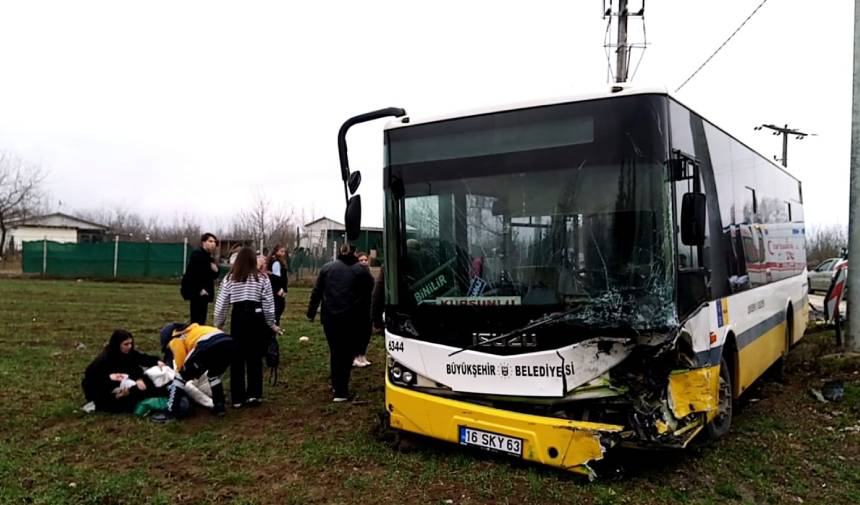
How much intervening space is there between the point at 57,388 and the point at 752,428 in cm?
778

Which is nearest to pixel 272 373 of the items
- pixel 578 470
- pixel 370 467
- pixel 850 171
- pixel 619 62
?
pixel 370 467

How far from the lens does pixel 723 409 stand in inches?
233

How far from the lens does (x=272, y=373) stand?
828 centimetres

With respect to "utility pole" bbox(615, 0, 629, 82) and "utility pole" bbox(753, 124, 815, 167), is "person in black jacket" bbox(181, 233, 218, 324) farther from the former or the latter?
"utility pole" bbox(753, 124, 815, 167)

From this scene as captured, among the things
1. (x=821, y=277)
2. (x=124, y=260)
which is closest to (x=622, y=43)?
(x=821, y=277)

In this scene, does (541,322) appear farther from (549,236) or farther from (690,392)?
(690,392)

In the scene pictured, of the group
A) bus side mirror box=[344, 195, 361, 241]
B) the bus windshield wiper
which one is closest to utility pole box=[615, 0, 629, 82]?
bus side mirror box=[344, 195, 361, 241]

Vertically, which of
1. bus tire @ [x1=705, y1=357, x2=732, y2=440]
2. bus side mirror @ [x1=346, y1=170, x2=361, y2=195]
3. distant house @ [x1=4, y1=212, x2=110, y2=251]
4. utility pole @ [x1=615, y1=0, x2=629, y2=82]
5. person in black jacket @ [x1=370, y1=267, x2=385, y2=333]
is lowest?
bus tire @ [x1=705, y1=357, x2=732, y2=440]

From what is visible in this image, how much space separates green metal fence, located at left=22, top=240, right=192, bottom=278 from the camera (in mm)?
31156

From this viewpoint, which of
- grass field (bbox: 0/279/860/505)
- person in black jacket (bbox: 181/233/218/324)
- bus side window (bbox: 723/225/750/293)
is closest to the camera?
grass field (bbox: 0/279/860/505)

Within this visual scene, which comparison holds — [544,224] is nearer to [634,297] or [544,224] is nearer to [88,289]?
[634,297]

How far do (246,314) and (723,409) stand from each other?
15.7 ft

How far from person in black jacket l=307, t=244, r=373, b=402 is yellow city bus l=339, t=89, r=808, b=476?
5.70 ft

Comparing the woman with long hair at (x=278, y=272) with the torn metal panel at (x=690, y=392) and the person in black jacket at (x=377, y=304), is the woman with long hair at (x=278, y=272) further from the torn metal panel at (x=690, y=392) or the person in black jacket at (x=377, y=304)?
the torn metal panel at (x=690, y=392)
